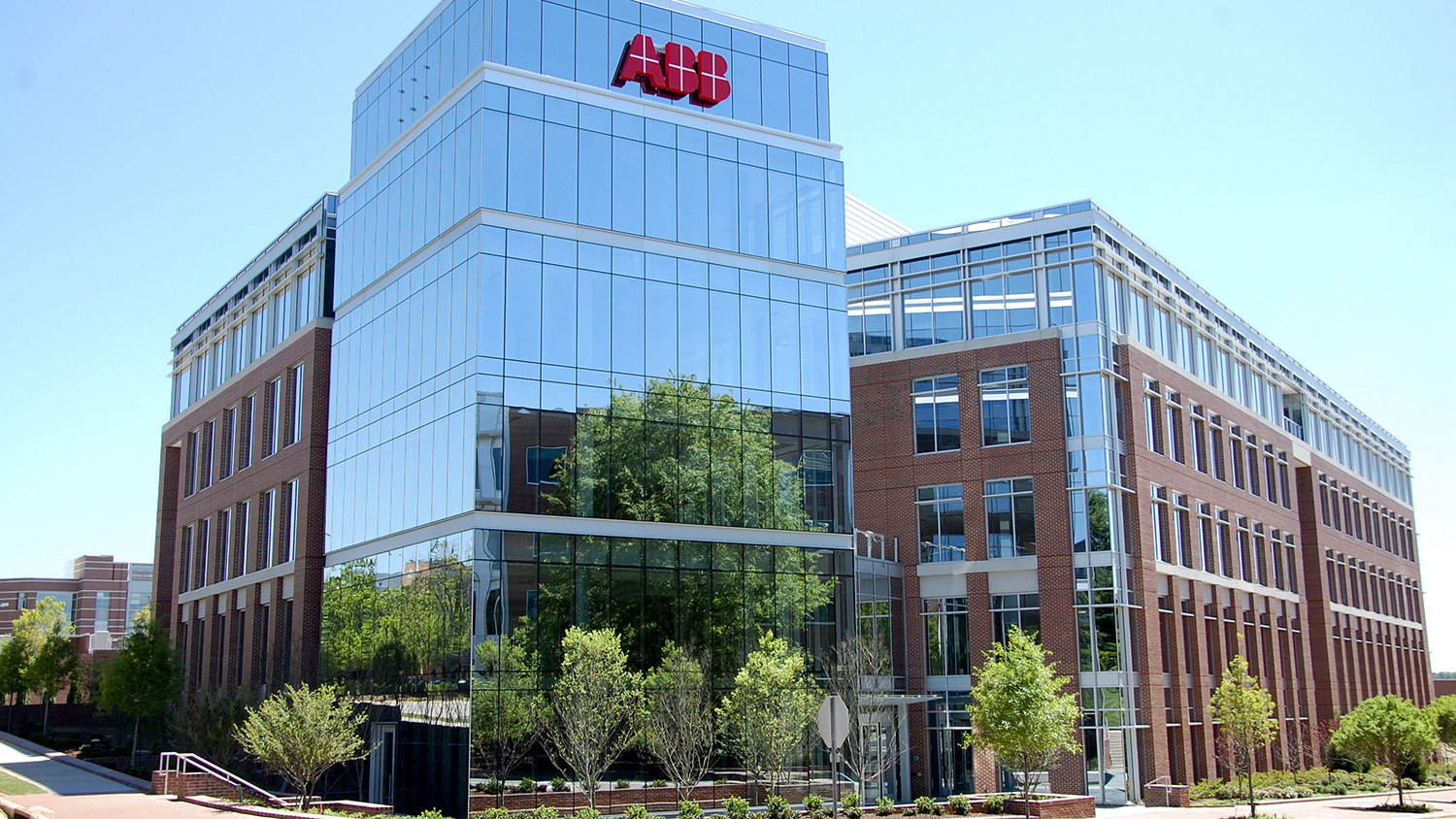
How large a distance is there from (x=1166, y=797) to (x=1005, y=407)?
48.3ft

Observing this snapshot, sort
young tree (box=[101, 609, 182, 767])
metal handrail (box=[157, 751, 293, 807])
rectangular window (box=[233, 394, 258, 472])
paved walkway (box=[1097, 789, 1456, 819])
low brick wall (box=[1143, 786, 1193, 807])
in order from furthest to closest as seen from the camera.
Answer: rectangular window (box=[233, 394, 258, 472]), young tree (box=[101, 609, 182, 767]), low brick wall (box=[1143, 786, 1193, 807]), paved walkway (box=[1097, 789, 1456, 819]), metal handrail (box=[157, 751, 293, 807])

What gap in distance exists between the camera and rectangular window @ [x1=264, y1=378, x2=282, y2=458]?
5184cm

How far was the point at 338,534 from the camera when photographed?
44.7 m

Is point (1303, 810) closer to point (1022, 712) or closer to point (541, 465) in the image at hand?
point (1022, 712)

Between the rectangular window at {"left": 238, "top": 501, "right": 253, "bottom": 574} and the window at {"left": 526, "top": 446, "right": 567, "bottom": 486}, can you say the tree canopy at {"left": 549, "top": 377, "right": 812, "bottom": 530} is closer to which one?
the window at {"left": 526, "top": 446, "right": 567, "bottom": 486}

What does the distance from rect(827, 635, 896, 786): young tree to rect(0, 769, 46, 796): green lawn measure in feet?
79.2

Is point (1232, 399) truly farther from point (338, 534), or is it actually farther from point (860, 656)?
point (338, 534)

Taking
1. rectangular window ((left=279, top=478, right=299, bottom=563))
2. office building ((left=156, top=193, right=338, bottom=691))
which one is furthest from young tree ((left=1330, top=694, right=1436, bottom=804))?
rectangular window ((left=279, top=478, right=299, bottom=563))

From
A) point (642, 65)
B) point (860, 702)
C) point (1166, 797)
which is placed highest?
point (642, 65)

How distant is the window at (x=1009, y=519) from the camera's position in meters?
48.6

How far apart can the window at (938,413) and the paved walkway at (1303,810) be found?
14570 millimetres

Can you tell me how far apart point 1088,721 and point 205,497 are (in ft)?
128

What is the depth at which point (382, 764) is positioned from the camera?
126 ft

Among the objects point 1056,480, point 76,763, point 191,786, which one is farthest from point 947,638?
point 76,763
